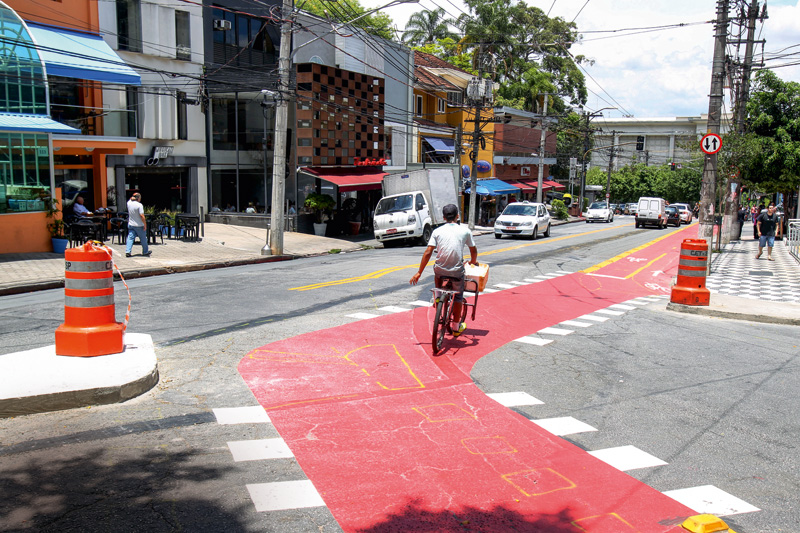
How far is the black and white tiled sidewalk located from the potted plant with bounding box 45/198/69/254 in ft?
56.8

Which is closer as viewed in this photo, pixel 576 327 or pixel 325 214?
pixel 576 327

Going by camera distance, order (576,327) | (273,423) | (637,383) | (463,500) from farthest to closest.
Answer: (576,327)
(637,383)
(273,423)
(463,500)

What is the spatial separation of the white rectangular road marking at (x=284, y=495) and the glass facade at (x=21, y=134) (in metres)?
16.0

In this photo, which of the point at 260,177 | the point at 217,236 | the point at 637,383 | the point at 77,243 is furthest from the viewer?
the point at 260,177

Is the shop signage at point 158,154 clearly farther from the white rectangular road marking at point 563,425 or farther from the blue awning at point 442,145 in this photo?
the white rectangular road marking at point 563,425

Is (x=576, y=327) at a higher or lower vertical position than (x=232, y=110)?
lower

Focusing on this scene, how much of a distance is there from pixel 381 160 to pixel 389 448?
29146 millimetres

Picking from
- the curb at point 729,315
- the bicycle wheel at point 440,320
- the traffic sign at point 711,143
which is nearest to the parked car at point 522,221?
the traffic sign at point 711,143

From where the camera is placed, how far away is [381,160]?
3372 centimetres

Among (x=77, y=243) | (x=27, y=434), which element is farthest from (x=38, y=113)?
(x=27, y=434)

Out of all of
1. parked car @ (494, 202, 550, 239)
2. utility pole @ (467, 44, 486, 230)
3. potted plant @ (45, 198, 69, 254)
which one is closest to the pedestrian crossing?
potted plant @ (45, 198, 69, 254)

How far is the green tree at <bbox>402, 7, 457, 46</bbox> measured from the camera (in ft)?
212

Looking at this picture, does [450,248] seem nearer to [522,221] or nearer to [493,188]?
[522,221]

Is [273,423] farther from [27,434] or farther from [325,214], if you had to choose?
[325,214]
